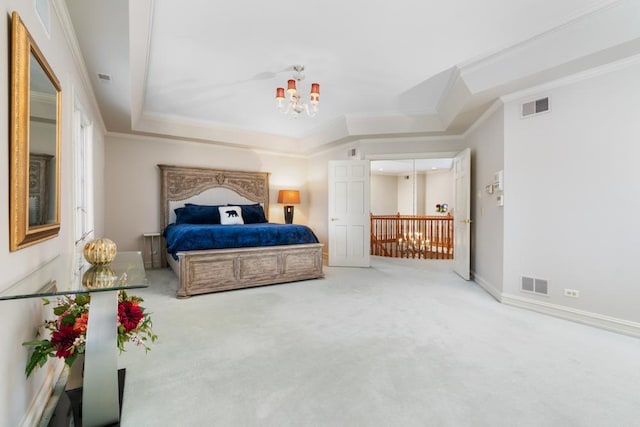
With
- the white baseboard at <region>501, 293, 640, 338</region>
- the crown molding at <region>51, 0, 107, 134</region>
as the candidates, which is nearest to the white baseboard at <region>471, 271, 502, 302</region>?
the white baseboard at <region>501, 293, 640, 338</region>

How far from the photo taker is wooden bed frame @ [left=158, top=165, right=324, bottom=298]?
148 inches

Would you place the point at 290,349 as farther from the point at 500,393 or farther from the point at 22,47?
the point at 22,47

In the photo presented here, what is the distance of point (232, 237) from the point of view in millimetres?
4051

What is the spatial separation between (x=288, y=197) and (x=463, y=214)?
336cm

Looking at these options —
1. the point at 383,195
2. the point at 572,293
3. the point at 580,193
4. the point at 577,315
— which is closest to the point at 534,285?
the point at 572,293

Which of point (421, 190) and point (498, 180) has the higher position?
point (421, 190)

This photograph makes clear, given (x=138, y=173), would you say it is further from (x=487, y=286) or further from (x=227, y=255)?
(x=487, y=286)

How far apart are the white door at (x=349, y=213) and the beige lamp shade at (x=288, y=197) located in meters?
0.98

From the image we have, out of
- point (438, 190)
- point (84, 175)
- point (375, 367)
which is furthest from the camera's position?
point (438, 190)

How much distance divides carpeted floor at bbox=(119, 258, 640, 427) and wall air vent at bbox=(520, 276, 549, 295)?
0.26 metres

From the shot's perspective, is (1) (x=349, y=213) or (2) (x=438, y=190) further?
(2) (x=438, y=190)

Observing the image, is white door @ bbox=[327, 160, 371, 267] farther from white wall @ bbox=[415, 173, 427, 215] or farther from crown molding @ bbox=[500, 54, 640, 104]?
white wall @ bbox=[415, 173, 427, 215]

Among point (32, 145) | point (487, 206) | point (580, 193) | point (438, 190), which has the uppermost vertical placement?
point (438, 190)

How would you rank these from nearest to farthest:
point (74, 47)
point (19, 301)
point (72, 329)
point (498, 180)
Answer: point (19, 301), point (72, 329), point (74, 47), point (498, 180)
